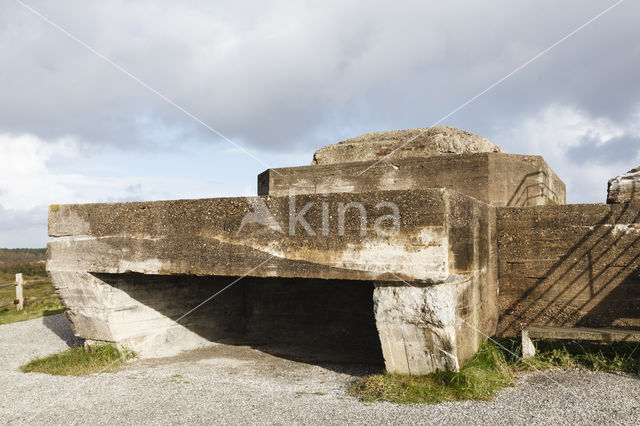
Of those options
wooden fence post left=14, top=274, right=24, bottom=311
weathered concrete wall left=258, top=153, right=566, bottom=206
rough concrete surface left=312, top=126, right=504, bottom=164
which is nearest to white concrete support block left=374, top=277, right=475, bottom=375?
weathered concrete wall left=258, top=153, right=566, bottom=206

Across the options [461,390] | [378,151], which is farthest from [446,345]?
[378,151]

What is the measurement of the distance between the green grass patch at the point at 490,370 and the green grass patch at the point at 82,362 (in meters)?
3.24

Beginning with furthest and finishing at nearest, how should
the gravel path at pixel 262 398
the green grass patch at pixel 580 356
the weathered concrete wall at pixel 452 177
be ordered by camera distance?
the weathered concrete wall at pixel 452 177, the green grass patch at pixel 580 356, the gravel path at pixel 262 398

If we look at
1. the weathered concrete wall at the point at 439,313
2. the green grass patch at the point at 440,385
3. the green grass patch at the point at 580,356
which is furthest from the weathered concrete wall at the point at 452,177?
the green grass patch at the point at 440,385

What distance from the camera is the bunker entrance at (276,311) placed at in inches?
289

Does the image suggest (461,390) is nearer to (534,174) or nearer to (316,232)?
(316,232)

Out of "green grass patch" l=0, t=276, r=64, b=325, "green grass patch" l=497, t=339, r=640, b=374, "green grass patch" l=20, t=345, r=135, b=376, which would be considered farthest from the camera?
"green grass patch" l=0, t=276, r=64, b=325

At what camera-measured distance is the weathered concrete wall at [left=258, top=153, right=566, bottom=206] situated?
6.91 m

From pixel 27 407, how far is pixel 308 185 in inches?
180

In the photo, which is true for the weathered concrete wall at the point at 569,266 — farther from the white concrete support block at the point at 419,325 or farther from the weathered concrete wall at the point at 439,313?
the white concrete support block at the point at 419,325

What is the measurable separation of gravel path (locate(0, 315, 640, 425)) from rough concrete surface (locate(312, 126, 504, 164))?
3.17 m

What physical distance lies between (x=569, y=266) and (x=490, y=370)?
71.4 inches

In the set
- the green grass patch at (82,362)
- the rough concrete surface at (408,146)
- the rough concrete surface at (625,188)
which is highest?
the rough concrete surface at (408,146)

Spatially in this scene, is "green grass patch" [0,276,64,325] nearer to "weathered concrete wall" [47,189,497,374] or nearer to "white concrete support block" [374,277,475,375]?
"weathered concrete wall" [47,189,497,374]
